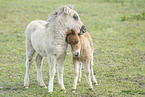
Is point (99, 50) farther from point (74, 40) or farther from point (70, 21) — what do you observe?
point (74, 40)

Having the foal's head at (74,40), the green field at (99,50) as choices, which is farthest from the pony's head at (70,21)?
the green field at (99,50)

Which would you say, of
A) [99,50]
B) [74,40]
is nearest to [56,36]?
[74,40]

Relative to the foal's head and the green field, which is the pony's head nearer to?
the foal's head

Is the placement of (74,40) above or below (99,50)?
above

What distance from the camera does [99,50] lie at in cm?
1048

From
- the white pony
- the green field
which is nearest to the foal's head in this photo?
the white pony

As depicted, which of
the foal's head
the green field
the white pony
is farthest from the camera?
the green field

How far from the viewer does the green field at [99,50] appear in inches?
259

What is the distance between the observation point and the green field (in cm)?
657

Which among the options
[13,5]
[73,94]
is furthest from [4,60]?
[13,5]

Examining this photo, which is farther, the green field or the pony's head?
the green field

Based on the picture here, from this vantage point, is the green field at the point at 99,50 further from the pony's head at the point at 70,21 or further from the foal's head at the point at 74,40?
the pony's head at the point at 70,21

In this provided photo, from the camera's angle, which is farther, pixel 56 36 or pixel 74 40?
pixel 56 36

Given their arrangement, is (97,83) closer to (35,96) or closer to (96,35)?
(35,96)
